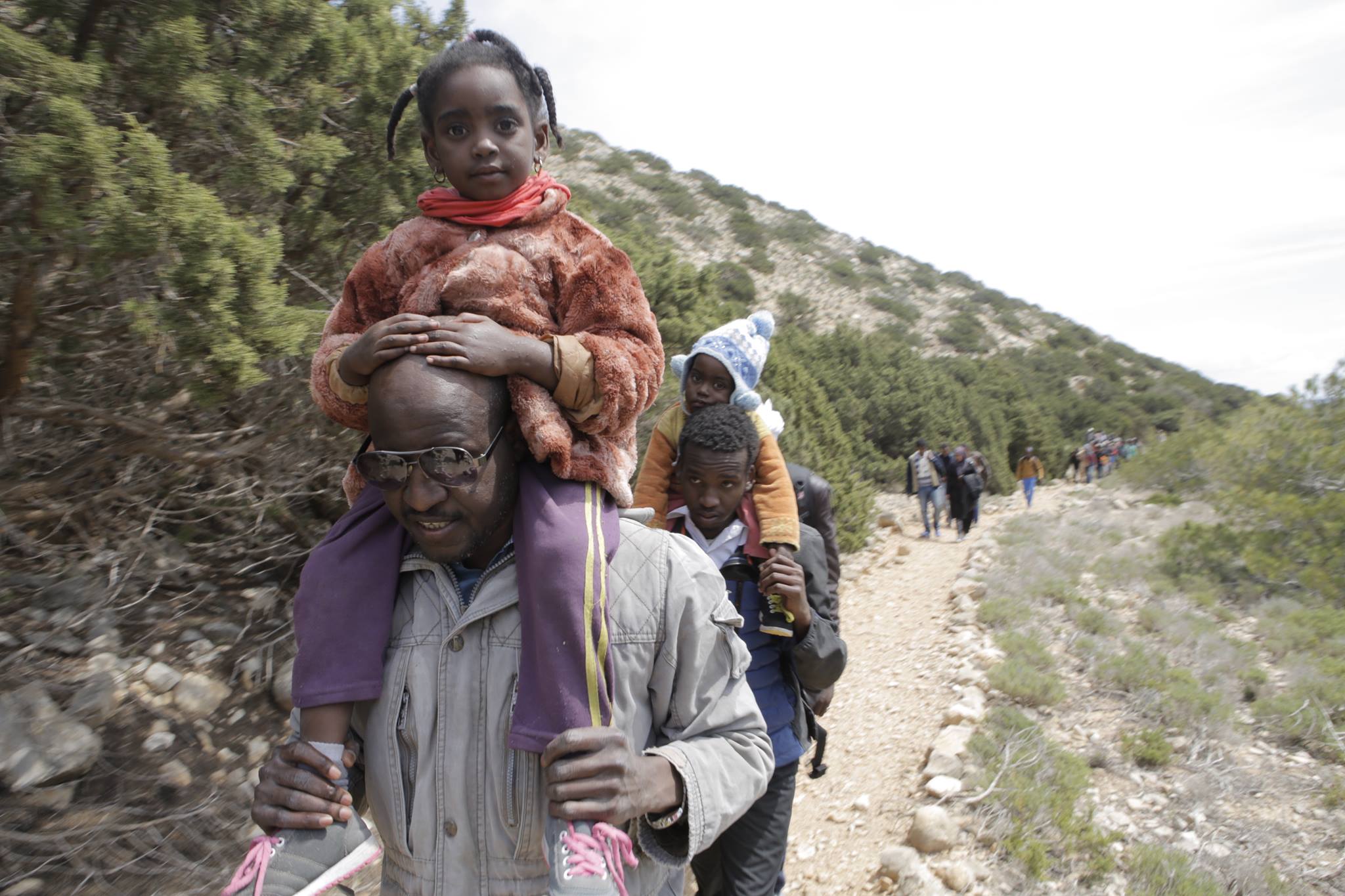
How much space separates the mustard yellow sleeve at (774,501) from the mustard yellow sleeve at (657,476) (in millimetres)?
426

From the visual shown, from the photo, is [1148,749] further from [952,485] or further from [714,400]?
[952,485]

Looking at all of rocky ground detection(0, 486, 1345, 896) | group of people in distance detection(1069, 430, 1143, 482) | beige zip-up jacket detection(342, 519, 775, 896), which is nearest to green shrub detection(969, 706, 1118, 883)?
rocky ground detection(0, 486, 1345, 896)

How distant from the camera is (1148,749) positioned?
17.3ft

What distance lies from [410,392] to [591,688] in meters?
0.60

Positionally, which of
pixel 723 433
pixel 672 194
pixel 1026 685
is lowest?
pixel 1026 685

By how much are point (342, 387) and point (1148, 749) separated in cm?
596

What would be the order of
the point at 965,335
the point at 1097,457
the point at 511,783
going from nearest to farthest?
1. the point at 511,783
2. the point at 1097,457
3. the point at 965,335

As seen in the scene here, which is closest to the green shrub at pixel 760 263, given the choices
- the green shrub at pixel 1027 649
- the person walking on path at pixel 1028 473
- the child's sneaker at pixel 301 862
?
the person walking on path at pixel 1028 473

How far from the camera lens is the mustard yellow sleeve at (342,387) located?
4.75ft

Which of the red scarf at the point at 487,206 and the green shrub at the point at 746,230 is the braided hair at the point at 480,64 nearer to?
the red scarf at the point at 487,206

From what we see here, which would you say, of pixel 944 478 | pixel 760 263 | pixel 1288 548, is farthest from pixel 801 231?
pixel 1288 548

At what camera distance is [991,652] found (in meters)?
7.25

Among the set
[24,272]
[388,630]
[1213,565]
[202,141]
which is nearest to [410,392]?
[388,630]

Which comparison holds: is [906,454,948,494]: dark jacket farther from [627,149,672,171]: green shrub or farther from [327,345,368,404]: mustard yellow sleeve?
[627,149,672,171]: green shrub
